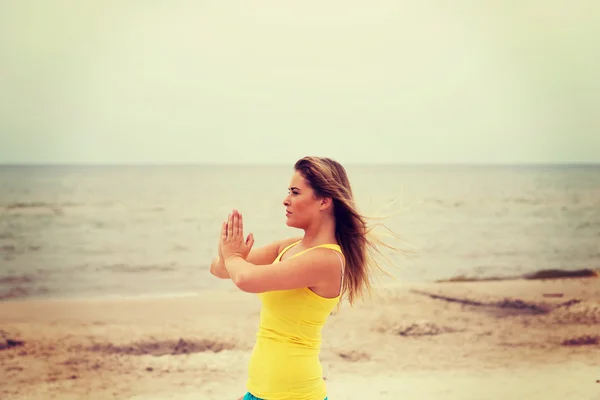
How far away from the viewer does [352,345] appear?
4035 mm

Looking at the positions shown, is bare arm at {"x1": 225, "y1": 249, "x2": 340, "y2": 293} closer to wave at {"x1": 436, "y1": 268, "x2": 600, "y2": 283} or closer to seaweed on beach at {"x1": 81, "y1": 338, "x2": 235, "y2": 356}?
seaweed on beach at {"x1": 81, "y1": 338, "x2": 235, "y2": 356}

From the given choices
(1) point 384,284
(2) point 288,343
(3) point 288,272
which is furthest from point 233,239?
(1) point 384,284

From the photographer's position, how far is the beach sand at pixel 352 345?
135 inches

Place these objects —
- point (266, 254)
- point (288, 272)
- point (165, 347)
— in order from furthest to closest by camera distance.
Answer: point (165, 347)
point (266, 254)
point (288, 272)

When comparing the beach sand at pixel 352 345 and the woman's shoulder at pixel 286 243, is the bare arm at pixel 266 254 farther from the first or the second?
the beach sand at pixel 352 345

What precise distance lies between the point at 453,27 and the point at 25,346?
3656 mm

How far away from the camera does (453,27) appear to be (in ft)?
16.0

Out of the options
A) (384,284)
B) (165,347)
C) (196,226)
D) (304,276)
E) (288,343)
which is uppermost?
(304,276)

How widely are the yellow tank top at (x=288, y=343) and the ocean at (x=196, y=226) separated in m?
2.47

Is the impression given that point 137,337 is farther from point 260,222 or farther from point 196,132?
point 260,222

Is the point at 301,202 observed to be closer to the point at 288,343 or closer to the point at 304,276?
the point at 304,276

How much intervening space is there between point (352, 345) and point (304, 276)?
107 inches

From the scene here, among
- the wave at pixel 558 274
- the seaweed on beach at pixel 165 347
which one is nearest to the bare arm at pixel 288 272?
the seaweed on beach at pixel 165 347

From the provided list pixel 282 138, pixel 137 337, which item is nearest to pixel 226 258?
pixel 137 337
